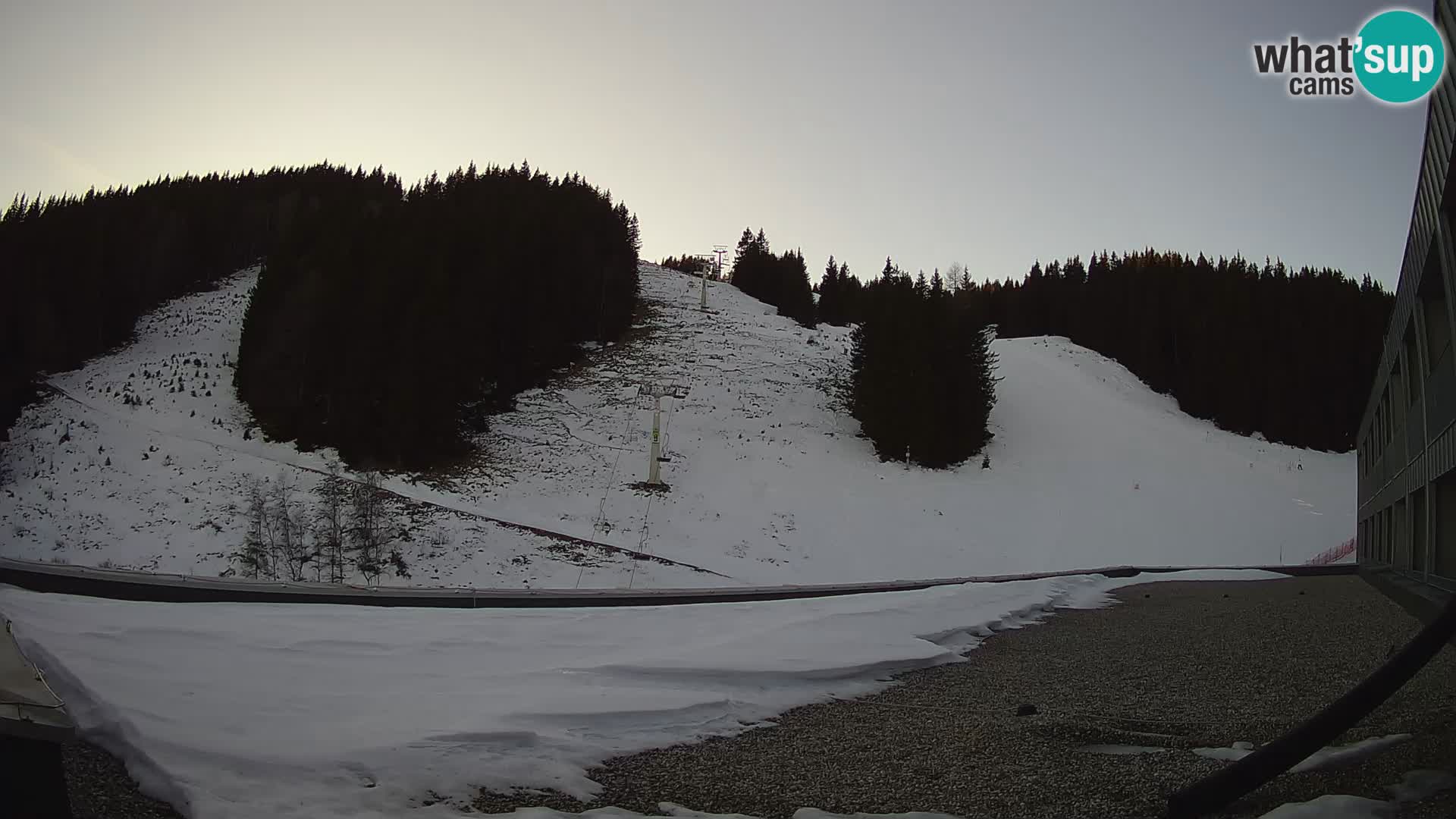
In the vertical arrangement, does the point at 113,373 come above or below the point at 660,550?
above

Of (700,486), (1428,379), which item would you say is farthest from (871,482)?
(1428,379)

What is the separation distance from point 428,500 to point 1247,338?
51.2 meters

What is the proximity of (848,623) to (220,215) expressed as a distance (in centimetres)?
7635

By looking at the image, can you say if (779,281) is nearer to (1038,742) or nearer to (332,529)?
(332,529)

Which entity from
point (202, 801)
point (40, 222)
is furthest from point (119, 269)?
point (202, 801)

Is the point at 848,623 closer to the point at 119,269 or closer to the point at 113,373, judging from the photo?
the point at 113,373

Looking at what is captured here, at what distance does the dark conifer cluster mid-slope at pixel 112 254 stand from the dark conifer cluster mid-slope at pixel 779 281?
121ft

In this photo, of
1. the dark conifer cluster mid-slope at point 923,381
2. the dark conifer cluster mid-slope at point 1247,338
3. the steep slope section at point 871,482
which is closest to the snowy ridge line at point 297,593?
the steep slope section at point 871,482

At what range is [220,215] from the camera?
67.9 meters

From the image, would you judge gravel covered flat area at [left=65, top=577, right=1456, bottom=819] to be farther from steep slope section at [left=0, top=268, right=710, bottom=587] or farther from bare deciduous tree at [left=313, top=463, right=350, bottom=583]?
bare deciduous tree at [left=313, top=463, right=350, bottom=583]

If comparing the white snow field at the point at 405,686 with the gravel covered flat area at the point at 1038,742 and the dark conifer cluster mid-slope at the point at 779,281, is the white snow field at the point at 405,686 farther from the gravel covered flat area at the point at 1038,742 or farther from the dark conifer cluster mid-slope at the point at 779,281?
the dark conifer cluster mid-slope at the point at 779,281

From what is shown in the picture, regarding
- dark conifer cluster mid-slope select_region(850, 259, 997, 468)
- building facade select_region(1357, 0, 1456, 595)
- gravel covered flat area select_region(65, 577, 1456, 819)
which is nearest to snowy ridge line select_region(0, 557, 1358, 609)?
gravel covered flat area select_region(65, 577, 1456, 819)

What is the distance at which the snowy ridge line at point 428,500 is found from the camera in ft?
79.5

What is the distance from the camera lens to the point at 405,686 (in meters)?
5.48
